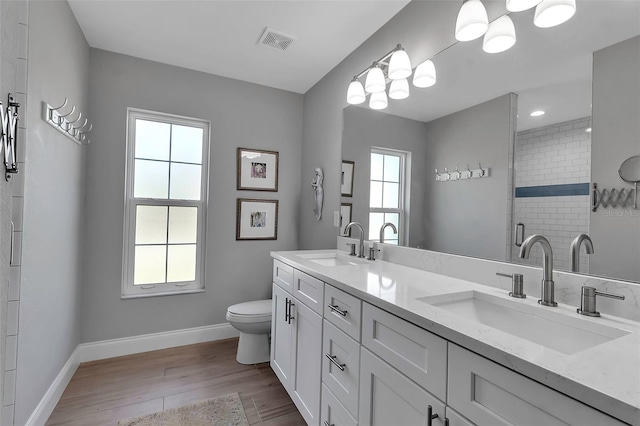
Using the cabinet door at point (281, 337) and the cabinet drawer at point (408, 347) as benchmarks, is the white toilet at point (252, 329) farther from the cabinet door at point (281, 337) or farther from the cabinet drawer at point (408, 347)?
the cabinet drawer at point (408, 347)

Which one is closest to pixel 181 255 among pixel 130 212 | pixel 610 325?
pixel 130 212

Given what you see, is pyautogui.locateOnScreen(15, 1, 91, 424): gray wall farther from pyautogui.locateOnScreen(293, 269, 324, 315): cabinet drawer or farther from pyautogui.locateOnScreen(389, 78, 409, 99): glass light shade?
pyautogui.locateOnScreen(389, 78, 409, 99): glass light shade

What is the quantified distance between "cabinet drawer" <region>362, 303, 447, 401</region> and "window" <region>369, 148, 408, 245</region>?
87 cm

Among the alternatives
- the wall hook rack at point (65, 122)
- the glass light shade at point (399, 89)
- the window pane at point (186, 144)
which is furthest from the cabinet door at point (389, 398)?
the window pane at point (186, 144)

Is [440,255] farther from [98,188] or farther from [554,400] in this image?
[98,188]

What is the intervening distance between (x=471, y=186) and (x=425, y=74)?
716 mm

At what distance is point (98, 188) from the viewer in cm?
244

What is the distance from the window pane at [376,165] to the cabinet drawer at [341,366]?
106cm

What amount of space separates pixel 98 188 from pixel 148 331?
4.25 ft

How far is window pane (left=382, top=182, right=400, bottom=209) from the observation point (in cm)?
193

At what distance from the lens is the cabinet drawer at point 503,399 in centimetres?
57

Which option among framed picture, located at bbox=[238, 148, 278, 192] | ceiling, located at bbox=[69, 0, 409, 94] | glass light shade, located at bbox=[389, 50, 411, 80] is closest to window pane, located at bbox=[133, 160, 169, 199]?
framed picture, located at bbox=[238, 148, 278, 192]

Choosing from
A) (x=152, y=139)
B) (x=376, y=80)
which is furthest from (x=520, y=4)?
(x=152, y=139)

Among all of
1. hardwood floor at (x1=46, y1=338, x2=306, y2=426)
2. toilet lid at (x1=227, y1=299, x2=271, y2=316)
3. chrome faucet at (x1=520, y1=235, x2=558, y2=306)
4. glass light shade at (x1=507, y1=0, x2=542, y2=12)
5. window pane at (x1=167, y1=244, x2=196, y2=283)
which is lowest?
hardwood floor at (x1=46, y1=338, x2=306, y2=426)
